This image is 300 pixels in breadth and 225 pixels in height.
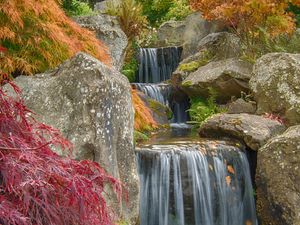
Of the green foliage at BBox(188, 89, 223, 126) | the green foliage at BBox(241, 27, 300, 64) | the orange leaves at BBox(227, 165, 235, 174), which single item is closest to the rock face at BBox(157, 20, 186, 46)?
the green foliage at BBox(241, 27, 300, 64)

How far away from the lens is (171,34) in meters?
13.6

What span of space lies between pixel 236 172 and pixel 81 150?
9.37 feet

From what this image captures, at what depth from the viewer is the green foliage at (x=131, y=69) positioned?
1103 centimetres

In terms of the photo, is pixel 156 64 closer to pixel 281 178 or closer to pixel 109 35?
pixel 109 35

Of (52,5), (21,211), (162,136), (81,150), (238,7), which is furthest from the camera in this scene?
(238,7)

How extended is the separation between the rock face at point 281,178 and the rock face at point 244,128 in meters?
0.83

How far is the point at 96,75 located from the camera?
407cm

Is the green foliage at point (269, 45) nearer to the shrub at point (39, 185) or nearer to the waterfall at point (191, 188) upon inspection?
the waterfall at point (191, 188)

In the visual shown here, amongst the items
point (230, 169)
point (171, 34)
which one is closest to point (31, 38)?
point (230, 169)

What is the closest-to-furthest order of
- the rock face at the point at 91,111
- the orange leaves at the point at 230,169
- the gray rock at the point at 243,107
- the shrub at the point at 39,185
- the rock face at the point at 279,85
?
the shrub at the point at 39,185 < the rock face at the point at 91,111 < the orange leaves at the point at 230,169 < the rock face at the point at 279,85 < the gray rock at the point at 243,107

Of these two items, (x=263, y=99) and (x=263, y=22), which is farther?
(x=263, y=22)

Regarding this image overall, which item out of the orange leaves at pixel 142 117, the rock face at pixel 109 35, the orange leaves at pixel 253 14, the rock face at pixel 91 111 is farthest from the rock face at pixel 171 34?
the rock face at pixel 91 111

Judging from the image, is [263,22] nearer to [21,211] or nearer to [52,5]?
[52,5]

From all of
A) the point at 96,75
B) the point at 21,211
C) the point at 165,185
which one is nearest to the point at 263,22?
the point at 165,185
